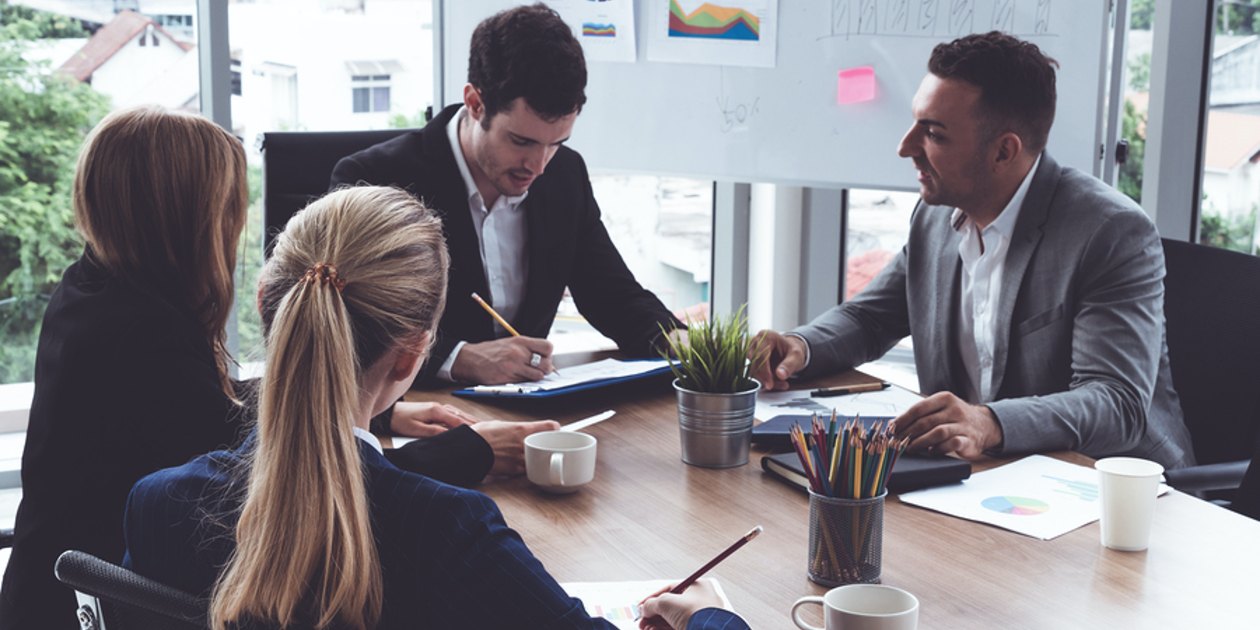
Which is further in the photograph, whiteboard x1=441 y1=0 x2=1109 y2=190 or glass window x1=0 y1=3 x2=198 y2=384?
glass window x1=0 y1=3 x2=198 y2=384

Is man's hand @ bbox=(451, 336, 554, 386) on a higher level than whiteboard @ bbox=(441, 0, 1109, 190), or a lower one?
lower

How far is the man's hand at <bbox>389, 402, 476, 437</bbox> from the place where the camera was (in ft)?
5.83

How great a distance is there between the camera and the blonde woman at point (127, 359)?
1482 millimetres

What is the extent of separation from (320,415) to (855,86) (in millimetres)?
2095

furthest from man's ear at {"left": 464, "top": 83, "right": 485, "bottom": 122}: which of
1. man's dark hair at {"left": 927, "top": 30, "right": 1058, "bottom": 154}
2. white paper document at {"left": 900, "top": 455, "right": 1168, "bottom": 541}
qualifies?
white paper document at {"left": 900, "top": 455, "right": 1168, "bottom": 541}

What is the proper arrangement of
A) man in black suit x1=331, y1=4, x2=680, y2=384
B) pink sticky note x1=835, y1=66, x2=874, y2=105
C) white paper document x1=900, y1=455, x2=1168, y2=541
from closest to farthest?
white paper document x1=900, y1=455, x2=1168, y2=541, man in black suit x1=331, y1=4, x2=680, y2=384, pink sticky note x1=835, y1=66, x2=874, y2=105

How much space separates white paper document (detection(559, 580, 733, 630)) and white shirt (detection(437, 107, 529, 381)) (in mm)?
1236

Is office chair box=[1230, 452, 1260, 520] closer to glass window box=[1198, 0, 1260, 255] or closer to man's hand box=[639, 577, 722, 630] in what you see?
man's hand box=[639, 577, 722, 630]

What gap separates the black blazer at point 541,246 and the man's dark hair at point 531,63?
198mm

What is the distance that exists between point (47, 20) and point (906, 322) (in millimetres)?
2244

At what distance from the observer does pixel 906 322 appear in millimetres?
2393

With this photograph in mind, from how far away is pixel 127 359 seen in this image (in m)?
1.48

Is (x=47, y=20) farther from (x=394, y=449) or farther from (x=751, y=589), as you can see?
(x=751, y=589)

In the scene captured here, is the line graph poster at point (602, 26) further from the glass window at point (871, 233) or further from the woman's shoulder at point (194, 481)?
the woman's shoulder at point (194, 481)
